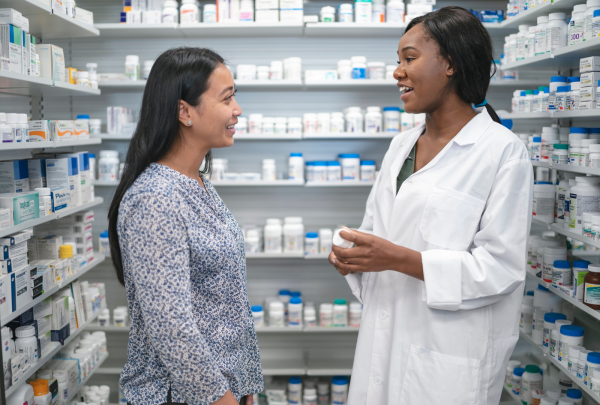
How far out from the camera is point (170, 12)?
3523 mm

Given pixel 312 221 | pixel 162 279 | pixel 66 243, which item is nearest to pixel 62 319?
pixel 66 243

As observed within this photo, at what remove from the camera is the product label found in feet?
6.90

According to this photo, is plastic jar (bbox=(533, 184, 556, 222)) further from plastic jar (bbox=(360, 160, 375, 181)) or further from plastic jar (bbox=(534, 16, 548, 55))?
plastic jar (bbox=(360, 160, 375, 181))

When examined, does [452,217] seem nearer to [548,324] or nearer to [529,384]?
[548,324]

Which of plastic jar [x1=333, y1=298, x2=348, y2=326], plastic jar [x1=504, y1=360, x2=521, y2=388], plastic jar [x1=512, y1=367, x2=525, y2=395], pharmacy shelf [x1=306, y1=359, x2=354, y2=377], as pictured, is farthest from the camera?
pharmacy shelf [x1=306, y1=359, x2=354, y2=377]

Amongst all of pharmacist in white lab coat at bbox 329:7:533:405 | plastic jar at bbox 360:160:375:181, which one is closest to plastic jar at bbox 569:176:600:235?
pharmacist in white lab coat at bbox 329:7:533:405

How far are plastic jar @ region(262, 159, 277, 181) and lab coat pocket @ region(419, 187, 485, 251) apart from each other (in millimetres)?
2221

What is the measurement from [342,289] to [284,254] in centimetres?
74

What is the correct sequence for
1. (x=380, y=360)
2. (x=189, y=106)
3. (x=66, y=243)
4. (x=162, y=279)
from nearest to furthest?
(x=162, y=279)
(x=189, y=106)
(x=380, y=360)
(x=66, y=243)

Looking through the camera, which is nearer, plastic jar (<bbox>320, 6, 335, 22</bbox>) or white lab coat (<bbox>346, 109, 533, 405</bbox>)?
white lab coat (<bbox>346, 109, 533, 405</bbox>)

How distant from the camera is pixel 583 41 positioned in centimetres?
211

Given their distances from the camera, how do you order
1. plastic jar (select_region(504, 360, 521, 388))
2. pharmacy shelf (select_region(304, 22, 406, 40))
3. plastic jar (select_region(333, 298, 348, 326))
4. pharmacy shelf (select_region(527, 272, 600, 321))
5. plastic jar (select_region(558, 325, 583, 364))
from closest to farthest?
pharmacy shelf (select_region(527, 272, 600, 321))
plastic jar (select_region(558, 325, 583, 364))
plastic jar (select_region(504, 360, 521, 388))
pharmacy shelf (select_region(304, 22, 406, 40))
plastic jar (select_region(333, 298, 348, 326))

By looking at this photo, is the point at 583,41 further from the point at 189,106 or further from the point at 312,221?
the point at 312,221

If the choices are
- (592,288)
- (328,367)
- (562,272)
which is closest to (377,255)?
(592,288)
